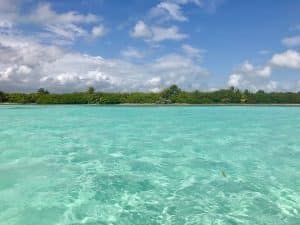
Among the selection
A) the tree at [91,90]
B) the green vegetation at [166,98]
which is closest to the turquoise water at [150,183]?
the green vegetation at [166,98]

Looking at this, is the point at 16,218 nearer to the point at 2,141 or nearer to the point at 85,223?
the point at 85,223

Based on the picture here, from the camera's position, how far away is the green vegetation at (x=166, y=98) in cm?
6344

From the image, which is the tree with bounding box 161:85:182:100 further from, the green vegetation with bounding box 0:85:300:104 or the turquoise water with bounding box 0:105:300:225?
the turquoise water with bounding box 0:105:300:225

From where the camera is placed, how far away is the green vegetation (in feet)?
208

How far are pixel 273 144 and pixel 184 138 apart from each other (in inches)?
135

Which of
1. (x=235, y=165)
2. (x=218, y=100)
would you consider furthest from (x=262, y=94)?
(x=235, y=165)

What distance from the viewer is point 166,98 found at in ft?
211

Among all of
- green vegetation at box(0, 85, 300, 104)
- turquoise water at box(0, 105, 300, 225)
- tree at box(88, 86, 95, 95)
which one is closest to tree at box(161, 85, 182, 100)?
green vegetation at box(0, 85, 300, 104)

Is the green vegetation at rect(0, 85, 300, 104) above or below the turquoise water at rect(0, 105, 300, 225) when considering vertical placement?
above

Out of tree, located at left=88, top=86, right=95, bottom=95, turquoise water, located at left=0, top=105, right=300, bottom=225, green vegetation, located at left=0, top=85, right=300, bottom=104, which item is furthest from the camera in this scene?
tree, located at left=88, top=86, right=95, bottom=95

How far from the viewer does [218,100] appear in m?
63.8

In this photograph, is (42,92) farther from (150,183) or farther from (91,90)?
(150,183)

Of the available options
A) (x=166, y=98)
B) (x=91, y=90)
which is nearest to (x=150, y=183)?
(x=166, y=98)

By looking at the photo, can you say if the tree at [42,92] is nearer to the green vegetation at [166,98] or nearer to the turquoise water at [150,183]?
the green vegetation at [166,98]
